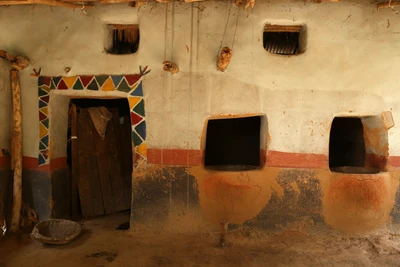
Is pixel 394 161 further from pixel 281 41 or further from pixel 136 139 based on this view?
pixel 136 139

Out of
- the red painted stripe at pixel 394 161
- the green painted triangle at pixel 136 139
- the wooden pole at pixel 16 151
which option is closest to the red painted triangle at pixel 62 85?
the wooden pole at pixel 16 151

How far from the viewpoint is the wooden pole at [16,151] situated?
4.59 m

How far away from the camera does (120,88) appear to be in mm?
4508

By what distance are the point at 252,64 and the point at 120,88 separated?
1.87 m

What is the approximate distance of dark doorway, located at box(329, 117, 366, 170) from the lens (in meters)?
5.58

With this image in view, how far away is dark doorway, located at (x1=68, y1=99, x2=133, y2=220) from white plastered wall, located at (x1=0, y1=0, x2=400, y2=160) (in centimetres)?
119

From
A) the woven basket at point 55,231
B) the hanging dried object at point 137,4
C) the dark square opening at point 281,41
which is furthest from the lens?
the dark square opening at point 281,41

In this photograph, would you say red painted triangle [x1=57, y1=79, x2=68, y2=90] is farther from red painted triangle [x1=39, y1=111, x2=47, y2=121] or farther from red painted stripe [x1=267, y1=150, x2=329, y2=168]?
red painted stripe [x1=267, y1=150, x2=329, y2=168]

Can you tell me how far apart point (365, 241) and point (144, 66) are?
389cm

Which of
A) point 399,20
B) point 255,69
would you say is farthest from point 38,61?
point 399,20

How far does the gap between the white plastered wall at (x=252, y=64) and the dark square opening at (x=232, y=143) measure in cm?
264

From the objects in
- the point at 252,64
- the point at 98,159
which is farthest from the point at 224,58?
the point at 98,159

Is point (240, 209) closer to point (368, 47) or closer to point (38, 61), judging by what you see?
point (368, 47)

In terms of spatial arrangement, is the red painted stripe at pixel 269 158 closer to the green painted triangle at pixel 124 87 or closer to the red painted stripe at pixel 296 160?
the red painted stripe at pixel 296 160
